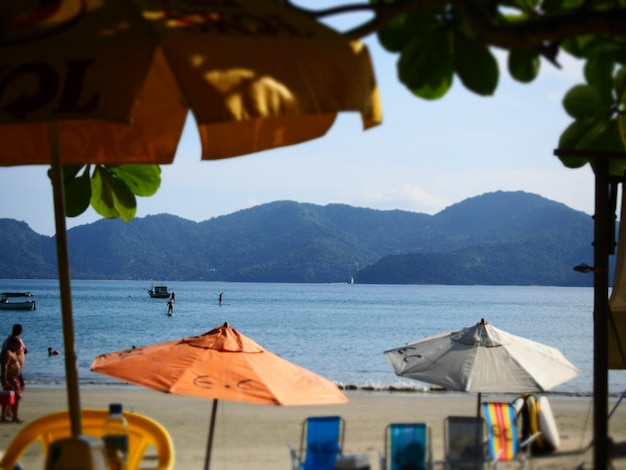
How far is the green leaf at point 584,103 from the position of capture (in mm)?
2512

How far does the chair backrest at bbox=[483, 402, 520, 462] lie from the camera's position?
7652mm

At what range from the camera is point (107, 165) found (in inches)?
134

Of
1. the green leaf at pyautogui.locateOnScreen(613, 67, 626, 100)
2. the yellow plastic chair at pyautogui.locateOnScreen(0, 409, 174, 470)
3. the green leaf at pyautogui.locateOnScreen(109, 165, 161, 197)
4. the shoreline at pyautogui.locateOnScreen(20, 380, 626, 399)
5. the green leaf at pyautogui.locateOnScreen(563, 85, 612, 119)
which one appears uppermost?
the green leaf at pyautogui.locateOnScreen(613, 67, 626, 100)

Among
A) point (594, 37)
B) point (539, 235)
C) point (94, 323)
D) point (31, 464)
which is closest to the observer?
point (594, 37)

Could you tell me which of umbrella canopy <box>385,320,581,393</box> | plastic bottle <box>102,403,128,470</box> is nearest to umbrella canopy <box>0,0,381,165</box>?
plastic bottle <box>102,403,128,470</box>

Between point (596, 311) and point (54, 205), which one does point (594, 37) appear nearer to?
point (596, 311)

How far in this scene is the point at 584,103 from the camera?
256 centimetres

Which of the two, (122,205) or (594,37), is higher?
(594,37)

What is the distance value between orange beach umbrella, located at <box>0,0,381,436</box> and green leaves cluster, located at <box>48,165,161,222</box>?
2.88 feet

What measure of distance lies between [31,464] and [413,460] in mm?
6947

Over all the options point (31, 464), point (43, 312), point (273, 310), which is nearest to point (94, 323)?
point (43, 312)

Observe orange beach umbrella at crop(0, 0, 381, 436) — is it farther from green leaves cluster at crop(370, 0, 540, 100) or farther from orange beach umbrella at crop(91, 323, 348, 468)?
orange beach umbrella at crop(91, 323, 348, 468)

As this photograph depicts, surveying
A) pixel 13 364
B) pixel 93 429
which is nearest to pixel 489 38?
pixel 93 429

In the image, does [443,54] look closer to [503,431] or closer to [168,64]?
[168,64]
